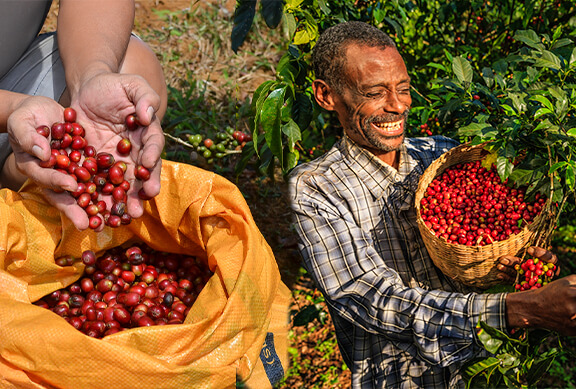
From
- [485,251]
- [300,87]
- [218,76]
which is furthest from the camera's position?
[218,76]

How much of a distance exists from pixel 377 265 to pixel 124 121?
1.08 m

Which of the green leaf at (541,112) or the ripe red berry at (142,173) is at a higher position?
the green leaf at (541,112)

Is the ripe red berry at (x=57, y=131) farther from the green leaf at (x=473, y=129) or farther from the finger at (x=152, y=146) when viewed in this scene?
the green leaf at (x=473, y=129)

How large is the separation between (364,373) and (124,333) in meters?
1.14

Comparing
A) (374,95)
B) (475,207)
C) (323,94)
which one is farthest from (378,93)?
(475,207)

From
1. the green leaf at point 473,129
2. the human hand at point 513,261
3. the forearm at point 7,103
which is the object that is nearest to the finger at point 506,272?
the human hand at point 513,261

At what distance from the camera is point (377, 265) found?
202 centimetres

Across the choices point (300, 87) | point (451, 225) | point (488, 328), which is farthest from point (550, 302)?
point (300, 87)

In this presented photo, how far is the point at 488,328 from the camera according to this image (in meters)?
1.53

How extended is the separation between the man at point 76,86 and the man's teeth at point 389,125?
89 cm

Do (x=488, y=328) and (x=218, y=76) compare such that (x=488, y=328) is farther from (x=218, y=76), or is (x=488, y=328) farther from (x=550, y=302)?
(x=218, y=76)

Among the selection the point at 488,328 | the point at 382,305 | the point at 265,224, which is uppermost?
the point at 488,328

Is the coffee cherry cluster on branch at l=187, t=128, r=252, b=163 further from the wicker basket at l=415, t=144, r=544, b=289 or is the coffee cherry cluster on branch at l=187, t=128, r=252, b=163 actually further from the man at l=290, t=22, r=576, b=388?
the wicker basket at l=415, t=144, r=544, b=289

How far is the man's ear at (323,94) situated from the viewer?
2.35 metres
